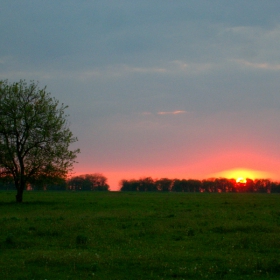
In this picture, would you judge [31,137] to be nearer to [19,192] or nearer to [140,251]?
[19,192]

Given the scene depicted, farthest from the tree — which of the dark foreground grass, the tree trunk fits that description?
the dark foreground grass

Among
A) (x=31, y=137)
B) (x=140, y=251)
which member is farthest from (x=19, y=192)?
(x=140, y=251)

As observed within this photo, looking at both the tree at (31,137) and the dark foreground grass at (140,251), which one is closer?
the dark foreground grass at (140,251)

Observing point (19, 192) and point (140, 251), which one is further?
point (19, 192)

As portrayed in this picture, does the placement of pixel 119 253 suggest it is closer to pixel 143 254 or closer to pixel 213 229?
pixel 143 254

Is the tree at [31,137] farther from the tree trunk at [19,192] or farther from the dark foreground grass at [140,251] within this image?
the dark foreground grass at [140,251]

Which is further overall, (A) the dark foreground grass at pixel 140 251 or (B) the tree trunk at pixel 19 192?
(B) the tree trunk at pixel 19 192

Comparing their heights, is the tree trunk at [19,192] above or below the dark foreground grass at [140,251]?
above

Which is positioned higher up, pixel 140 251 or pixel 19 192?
pixel 19 192

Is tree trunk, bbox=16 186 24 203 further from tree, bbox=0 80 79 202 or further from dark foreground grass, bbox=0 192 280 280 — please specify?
dark foreground grass, bbox=0 192 280 280

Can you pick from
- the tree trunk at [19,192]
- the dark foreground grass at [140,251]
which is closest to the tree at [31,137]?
the tree trunk at [19,192]

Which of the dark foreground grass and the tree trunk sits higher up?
the tree trunk

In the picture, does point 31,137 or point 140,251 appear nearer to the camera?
point 140,251

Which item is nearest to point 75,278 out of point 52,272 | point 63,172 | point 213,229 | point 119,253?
point 52,272
